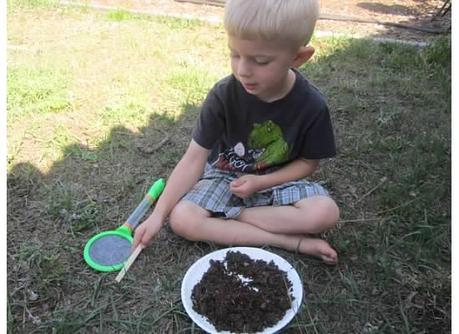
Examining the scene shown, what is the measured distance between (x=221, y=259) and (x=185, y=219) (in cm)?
24

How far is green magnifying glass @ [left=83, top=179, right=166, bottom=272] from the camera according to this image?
1.84m

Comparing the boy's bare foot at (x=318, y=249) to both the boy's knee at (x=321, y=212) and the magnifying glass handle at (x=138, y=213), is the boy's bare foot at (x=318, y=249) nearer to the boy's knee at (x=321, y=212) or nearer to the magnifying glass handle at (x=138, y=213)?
the boy's knee at (x=321, y=212)

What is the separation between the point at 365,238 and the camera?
78.0 inches

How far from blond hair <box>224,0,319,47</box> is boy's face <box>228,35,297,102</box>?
3cm

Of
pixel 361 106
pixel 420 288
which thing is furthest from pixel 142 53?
pixel 420 288

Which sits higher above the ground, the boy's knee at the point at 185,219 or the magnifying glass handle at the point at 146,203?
the boy's knee at the point at 185,219

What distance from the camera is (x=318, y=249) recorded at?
1.83 meters

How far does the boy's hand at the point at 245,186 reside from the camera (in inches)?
74.4

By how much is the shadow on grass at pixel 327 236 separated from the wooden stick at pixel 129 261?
0.10 ft

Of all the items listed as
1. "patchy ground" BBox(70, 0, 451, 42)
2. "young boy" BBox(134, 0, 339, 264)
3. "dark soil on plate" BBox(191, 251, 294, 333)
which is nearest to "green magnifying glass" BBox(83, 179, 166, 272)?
"young boy" BBox(134, 0, 339, 264)

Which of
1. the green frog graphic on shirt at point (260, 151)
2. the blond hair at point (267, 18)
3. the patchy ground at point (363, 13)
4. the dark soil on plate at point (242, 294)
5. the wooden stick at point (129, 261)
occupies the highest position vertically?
the blond hair at point (267, 18)

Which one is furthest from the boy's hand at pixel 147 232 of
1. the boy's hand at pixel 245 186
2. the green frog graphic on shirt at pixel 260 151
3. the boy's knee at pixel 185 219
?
the green frog graphic on shirt at pixel 260 151

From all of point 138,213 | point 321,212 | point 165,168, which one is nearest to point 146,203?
point 138,213

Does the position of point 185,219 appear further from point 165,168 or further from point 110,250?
point 165,168
